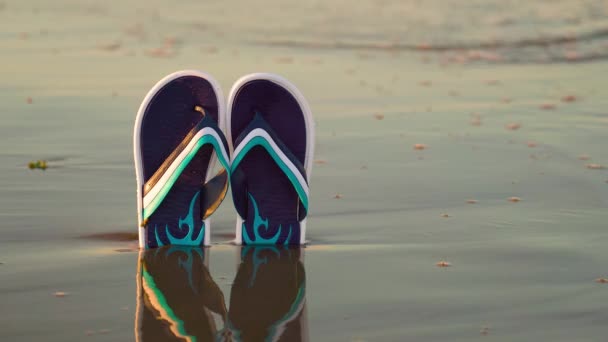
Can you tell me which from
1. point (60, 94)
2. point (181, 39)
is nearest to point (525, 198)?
Answer: point (60, 94)

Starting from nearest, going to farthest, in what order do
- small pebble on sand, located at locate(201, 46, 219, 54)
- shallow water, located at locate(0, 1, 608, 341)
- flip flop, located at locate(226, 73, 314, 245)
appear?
shallow water, located at locate(0, 1, 608, 341) → flip flop, located at locate(226, 73, 314, 245) → small pebble on sand, located at locate(201, 46, 219, 54)

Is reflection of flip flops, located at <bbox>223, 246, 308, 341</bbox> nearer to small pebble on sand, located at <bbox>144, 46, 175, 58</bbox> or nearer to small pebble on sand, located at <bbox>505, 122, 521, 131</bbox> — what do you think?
small pebble on sand, located at <bbox>505, 122, 521, 131</bbox>

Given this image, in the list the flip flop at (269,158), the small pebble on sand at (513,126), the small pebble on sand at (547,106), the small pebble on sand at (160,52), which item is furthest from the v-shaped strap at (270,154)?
the small pebble on sand at (160,52)

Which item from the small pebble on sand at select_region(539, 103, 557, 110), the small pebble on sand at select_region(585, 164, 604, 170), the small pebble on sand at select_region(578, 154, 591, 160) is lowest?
the small pebble on sand at select_region(585, 164, 604, 170)

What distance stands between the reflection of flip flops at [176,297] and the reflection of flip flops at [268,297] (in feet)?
0.23

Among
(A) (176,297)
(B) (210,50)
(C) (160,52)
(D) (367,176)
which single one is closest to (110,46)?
(C) (160,52)

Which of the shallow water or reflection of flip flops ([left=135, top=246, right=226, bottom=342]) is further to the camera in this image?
the shallow water

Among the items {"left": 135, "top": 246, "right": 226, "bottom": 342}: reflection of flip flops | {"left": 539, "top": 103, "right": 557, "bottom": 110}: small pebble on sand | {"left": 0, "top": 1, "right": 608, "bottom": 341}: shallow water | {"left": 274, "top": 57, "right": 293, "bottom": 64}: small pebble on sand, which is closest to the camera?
{"left": 135, "top": 246, "right": 226, "bottom": 342}: reflection of flip flops

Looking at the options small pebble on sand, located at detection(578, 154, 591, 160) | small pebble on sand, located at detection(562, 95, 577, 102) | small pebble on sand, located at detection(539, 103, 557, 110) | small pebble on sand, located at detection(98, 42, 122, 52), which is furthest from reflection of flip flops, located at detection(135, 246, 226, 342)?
small pebble on sand, located at detection(98, 42, 122, 52)

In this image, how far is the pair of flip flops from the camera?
3.56m

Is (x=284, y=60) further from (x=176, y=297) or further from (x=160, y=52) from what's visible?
(x=176, y=297)

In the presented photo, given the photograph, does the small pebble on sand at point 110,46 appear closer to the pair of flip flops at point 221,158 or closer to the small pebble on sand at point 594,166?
the pair of flip flops at point 221,158

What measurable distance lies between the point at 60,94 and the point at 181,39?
111 inches

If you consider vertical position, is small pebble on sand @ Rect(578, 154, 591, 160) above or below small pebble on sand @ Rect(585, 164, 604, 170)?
above
